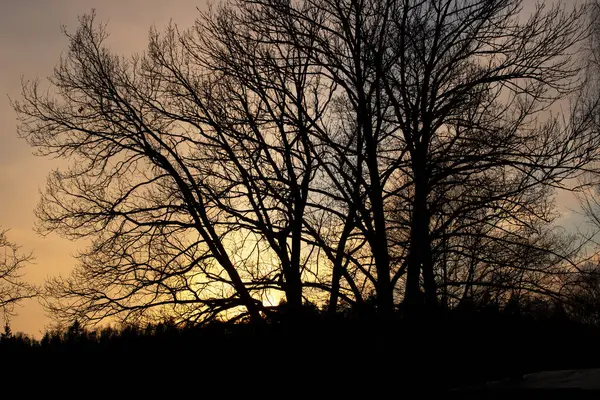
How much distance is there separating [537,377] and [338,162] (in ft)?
27.2

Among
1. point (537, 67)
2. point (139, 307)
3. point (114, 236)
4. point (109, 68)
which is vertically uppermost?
point (109, 68)

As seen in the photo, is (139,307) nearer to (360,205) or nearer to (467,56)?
(360,205)

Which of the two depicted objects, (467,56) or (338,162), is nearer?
(467,56)

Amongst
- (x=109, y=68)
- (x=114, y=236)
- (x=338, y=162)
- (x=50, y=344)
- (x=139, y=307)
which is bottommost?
(x=50, y=344)

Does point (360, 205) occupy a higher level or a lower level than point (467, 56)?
lower

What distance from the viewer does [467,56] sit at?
12.8 meters

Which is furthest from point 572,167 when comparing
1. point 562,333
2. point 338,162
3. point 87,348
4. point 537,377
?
point 87,348

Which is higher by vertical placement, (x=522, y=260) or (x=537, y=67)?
(x=537, y=67)

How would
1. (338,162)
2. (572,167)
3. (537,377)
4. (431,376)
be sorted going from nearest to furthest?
(537,377) < (431,376) < (572,167) < (338,162)

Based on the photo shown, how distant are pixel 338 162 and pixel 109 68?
270 inches

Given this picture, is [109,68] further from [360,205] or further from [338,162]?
[360,205]

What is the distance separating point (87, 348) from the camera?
19.8 feet

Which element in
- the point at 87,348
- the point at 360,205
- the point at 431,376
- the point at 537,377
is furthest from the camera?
the point at 360,205

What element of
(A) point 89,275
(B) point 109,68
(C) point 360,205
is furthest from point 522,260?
(B) point 109,68
